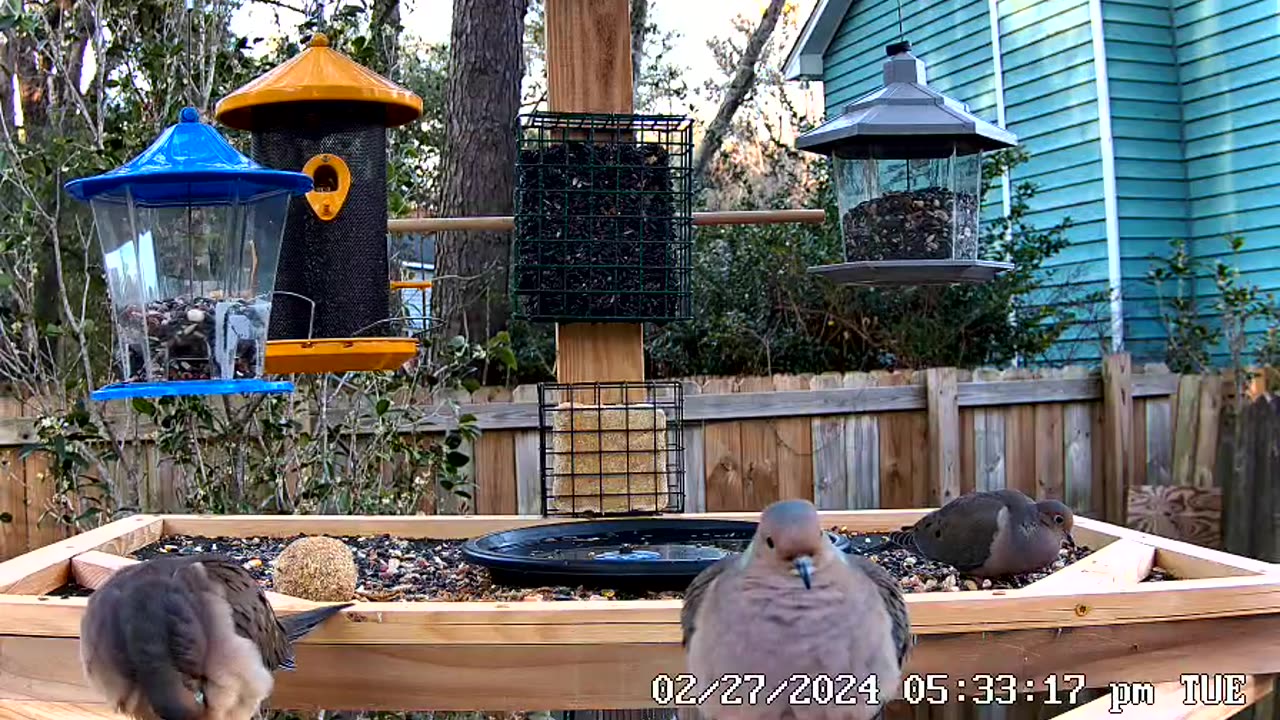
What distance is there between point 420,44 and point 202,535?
30.1 ft

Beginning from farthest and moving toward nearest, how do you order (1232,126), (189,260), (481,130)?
(1232,126)
(481,130)
(189,260)

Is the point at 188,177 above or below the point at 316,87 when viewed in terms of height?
below

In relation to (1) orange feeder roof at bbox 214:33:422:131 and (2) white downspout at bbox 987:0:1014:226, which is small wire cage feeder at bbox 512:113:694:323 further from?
(2) white downspout at bbox 987:0:1014:226

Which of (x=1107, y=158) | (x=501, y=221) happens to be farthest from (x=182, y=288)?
(x=1107, y=158)

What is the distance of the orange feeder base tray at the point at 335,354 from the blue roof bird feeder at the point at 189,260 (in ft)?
0.90

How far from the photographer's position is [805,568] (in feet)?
5.90

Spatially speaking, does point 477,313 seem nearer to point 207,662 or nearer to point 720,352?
point 720,352

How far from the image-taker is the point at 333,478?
5.20 meters

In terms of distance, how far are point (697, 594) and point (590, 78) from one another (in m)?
2.12

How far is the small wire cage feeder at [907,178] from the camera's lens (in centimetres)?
367

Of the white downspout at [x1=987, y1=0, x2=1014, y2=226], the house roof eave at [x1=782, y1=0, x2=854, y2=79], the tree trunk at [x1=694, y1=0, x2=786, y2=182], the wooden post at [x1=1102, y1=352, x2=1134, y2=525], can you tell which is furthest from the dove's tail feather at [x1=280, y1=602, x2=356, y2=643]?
the house roof eave at [x1=782, y1=0, x2=854, y2=79]

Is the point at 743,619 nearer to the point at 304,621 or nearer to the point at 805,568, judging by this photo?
the point at 805,568

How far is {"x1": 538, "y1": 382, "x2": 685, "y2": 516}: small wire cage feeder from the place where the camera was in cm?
372

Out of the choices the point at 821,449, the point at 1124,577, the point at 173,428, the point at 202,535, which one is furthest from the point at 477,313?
the point at 1124,577
